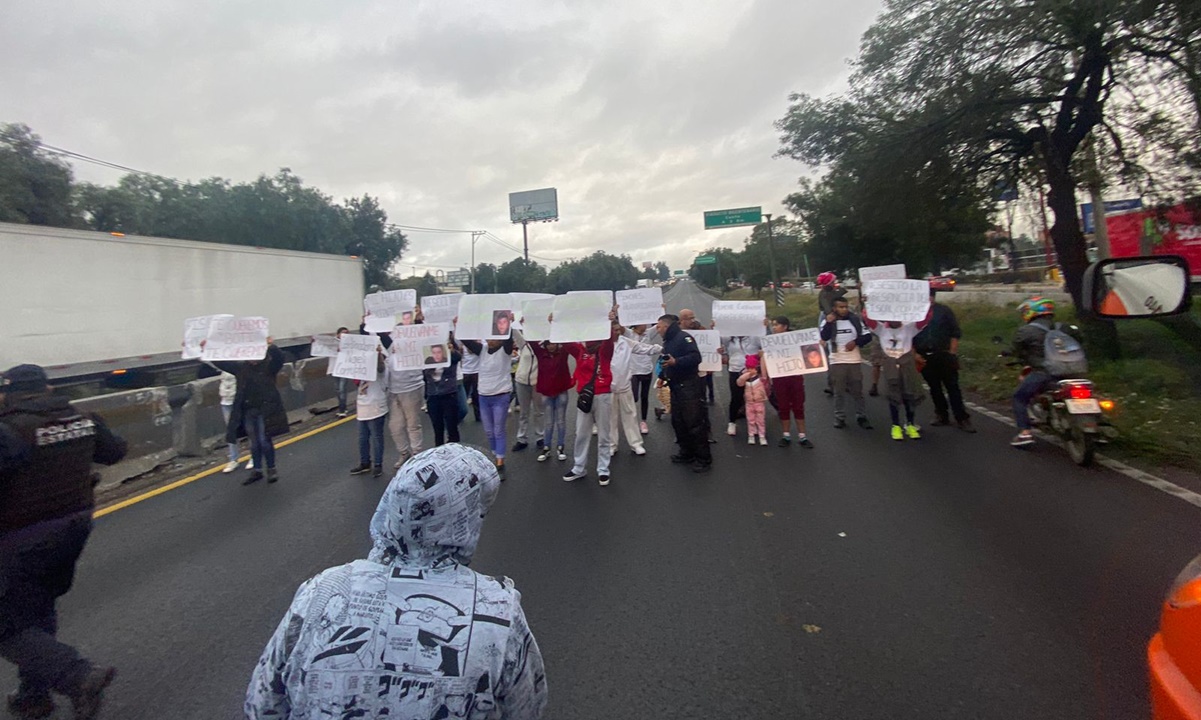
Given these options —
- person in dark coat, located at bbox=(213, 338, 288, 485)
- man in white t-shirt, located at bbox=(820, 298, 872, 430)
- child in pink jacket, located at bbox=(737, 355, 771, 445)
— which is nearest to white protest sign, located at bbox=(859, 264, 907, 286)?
man in white t-shirt, located at bbox=(820, 298, 872, 430)

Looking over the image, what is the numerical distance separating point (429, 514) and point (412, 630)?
27 cm

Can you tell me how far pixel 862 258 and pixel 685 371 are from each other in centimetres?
2224

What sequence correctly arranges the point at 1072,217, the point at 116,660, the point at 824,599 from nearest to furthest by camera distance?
the point at 116,660 < the point at 824,599 < the point at 1072,217

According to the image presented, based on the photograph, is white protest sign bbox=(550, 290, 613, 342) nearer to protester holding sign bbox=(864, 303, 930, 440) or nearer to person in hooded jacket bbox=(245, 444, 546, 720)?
protester holding sign bbox=(864, 303, 930, 440)

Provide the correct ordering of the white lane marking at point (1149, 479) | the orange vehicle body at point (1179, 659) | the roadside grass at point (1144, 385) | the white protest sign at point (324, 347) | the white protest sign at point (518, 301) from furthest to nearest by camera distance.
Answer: the white protest sign at point (324, 347) → the white protest sign at point (518, 301) → the roadside grass at point (1144, 385) → the white lane marking at point (1149, 479) → the orange vehicle body at point (1179, 659)

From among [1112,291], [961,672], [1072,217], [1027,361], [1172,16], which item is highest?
[1172,16]

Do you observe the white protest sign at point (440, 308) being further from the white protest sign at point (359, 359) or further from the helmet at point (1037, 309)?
the helmet at point (1037, 309)

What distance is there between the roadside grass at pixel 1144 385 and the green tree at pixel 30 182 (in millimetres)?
30121

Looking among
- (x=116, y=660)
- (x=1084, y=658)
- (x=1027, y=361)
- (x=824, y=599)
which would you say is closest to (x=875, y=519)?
(x=824, y=599)

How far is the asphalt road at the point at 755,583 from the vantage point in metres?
3.35

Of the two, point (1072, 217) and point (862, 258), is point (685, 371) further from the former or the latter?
point (862, 258)

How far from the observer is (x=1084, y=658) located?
3.43 m

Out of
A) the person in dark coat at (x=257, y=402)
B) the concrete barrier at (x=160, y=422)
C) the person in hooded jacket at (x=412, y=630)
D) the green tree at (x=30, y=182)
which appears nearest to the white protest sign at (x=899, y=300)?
the person in dark coat at (x=257, y=402)

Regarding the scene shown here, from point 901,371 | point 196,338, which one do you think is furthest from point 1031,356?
point 196,338
